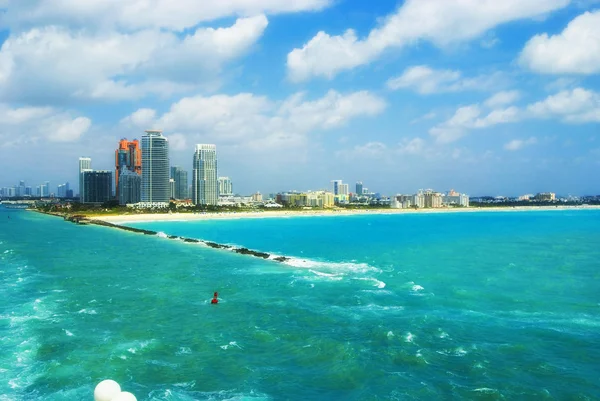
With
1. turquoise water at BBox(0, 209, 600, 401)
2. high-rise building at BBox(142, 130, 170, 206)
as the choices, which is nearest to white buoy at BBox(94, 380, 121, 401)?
turquoise water at BBox(0, 209, 600, 401)

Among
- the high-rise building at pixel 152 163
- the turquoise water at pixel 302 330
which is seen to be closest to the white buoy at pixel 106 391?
the turquoise water at pixel 302 330

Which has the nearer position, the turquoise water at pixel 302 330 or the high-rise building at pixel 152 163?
the turquoise water at pixel 302 330

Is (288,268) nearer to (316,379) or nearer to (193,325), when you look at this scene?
(193,325)

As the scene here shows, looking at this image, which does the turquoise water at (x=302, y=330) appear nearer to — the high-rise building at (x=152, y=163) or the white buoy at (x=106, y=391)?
the white buoy at (x=106, y=391)

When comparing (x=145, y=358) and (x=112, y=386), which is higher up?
(x=112, y=386)

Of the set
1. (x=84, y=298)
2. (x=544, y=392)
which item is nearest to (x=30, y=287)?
(x=84, y=298)

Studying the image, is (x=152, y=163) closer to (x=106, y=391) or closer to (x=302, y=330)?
(x=302, y=330)

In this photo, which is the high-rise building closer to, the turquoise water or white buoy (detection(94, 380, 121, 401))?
the turquoise water

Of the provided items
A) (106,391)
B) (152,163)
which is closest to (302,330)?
(106,391)

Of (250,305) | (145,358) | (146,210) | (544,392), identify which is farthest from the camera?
(146,210)
